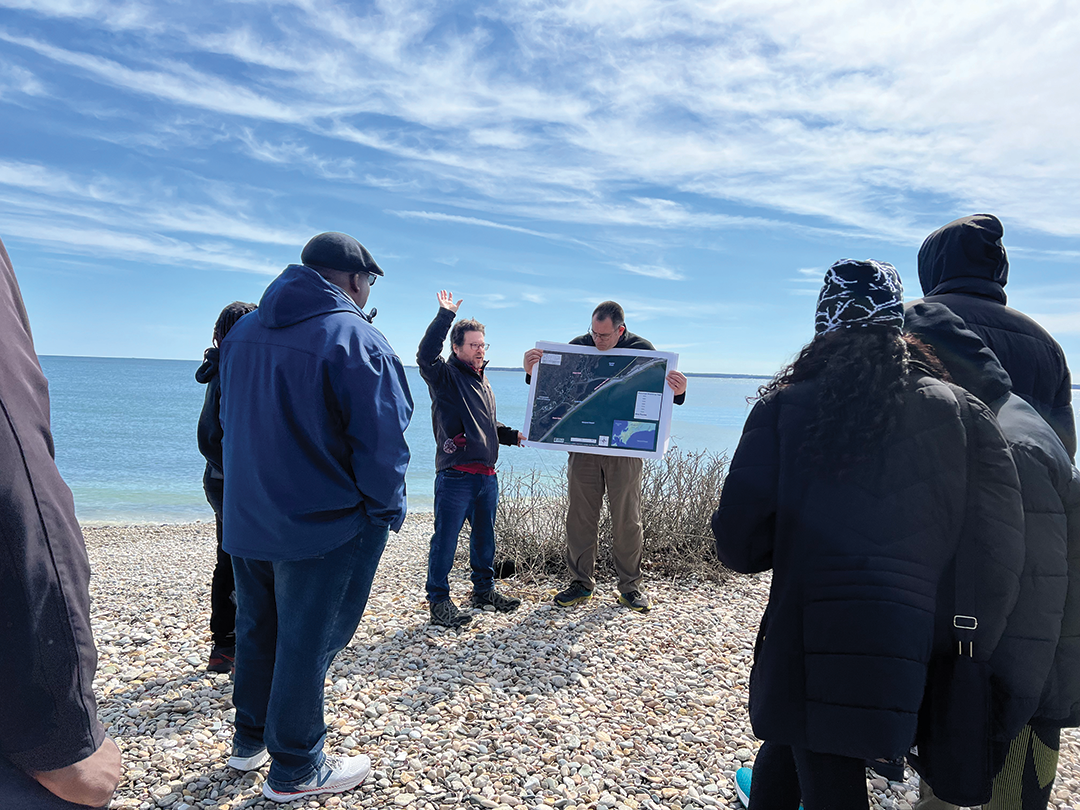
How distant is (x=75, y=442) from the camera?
110 feet

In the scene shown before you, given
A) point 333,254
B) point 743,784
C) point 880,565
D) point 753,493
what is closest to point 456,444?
point 333,254

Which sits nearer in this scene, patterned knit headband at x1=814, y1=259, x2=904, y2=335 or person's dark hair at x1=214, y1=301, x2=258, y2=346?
patterned knit headband at x1=814, y1=259, x2=904, y2=335

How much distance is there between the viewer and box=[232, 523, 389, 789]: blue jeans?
2.70 metres

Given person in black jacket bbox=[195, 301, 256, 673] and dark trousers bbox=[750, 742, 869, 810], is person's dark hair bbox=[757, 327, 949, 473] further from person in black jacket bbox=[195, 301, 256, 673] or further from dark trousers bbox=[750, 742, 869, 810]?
person in black jacket bbox=[195, 301, 256, 673]

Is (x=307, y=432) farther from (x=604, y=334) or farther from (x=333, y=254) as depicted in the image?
(x=604, y=334)

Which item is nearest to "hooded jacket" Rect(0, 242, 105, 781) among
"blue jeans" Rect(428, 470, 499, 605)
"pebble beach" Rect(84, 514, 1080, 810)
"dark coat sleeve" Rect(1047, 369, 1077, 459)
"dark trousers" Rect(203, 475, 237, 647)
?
"pebble beach" Rect(84, 514, 1080, 810)

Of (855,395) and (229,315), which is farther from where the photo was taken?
(229,315)

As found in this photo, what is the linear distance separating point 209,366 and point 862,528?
12.5 ft

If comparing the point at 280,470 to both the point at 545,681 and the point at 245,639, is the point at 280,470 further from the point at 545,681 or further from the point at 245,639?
the point at 545,681

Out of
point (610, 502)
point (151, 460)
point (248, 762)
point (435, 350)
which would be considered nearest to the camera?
point (248, 762)

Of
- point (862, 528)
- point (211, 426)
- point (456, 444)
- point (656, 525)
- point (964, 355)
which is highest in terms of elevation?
point (964, 355)

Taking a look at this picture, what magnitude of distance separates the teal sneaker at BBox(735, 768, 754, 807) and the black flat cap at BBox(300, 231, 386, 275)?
3.01 metres

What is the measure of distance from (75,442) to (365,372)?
127 feet

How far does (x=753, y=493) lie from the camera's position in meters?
1.95
